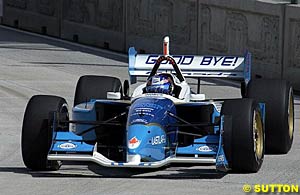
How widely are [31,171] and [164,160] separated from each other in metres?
1.57

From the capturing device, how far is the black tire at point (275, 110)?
12484 millimetres

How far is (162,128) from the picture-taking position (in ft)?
36.6

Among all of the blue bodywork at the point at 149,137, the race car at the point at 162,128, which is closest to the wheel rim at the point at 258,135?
the race car at the point at 162,128

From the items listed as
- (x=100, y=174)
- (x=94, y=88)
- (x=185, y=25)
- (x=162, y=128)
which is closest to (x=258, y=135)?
(x=162, y=128)

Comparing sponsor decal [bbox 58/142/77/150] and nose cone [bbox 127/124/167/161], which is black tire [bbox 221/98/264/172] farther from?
sponsor decal [bbox 58/142/77/150]

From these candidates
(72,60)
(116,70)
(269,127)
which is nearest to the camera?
(269,127)

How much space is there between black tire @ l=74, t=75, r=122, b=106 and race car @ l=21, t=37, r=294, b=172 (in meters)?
0.35

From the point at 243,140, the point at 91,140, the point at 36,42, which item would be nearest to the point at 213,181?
the point at 243,140

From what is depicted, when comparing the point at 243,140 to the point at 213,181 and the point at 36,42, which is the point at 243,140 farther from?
the point at 36,42

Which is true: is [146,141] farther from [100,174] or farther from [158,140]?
[100,174]

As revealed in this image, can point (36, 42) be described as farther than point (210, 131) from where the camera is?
Yes

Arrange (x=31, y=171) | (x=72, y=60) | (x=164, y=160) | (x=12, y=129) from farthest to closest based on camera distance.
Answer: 1. (x=72, y=60)
2. (x=12, y=129)
3. (x=31, y=171)
4. (x=164, y=160)

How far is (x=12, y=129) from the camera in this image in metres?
14.6

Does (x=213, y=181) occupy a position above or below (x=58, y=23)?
below
